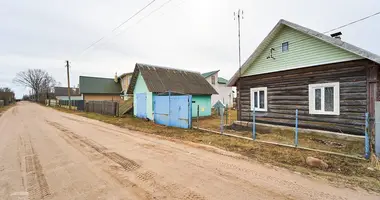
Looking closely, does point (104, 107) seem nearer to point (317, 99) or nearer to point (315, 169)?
point (317, 99)

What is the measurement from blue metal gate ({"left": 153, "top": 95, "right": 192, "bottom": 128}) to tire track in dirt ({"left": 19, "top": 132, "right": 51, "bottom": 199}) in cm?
707

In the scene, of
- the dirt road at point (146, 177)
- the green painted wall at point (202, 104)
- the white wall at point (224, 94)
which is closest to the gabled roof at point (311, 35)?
the green painted wall at point (202, 104)

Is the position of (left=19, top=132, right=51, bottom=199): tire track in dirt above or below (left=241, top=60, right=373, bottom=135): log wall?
below

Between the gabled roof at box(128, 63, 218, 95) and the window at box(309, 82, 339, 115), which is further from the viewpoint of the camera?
the gabled roof at box(128, 63, 218, 95)

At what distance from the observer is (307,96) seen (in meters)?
9.11

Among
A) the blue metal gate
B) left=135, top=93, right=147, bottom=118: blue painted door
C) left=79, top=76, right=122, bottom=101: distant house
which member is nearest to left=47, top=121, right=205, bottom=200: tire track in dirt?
the blue metal gate

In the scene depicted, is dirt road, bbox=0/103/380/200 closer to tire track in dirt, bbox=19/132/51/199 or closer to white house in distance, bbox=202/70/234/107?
tire track in dirt, bbox=19/132/51/199

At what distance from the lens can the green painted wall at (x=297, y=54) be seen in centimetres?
824

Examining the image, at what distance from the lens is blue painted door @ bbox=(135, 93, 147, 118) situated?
16047mm

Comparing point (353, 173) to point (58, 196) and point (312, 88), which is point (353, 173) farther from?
point (58, 196)

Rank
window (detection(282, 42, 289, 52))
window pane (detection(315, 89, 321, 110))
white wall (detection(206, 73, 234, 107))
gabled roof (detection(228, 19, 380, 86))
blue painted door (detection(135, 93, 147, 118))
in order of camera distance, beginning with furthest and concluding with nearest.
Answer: white wall (detection(206, 73, 234, 107)) → blue painted door (detection(135, 93, 147, 118)) → window (detection(282, 42, 289, 52)) → window pane (detection(315, 89, 321, 110)) → gabled roof (detection(228, 19, 380, 86))

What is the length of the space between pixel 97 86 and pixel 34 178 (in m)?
40.1

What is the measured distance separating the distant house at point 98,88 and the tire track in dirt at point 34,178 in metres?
33.4

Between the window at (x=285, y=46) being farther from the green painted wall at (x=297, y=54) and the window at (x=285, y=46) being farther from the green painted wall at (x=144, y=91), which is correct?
the green painted wall at (x=144, y=91)
